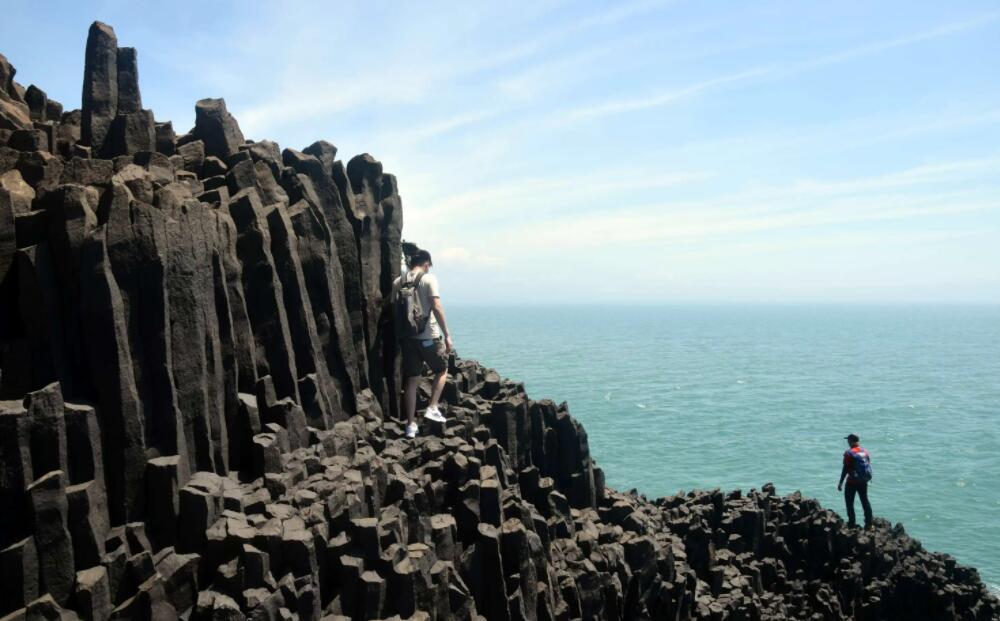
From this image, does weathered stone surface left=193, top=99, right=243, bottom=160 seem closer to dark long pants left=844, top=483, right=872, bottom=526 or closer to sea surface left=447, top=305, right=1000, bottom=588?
dark long pants left=844, top=483, right=872, bottom=526

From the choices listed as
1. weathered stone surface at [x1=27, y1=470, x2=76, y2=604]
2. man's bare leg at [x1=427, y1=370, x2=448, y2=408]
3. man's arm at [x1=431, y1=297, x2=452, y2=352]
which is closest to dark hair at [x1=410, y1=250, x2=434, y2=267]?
man's arm at [x1=431, y1=297, x2=452, y2=352]

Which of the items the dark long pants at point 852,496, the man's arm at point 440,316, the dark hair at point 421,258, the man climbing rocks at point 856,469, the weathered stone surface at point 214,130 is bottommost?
the dark long pants at point 852,496

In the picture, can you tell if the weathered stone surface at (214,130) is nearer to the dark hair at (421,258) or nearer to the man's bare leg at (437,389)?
the dark hair at (421,258)

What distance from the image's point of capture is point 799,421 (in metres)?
75.1

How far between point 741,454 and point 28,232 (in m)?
55.5

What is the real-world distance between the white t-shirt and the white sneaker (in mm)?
1411

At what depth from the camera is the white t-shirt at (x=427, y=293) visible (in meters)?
14.3

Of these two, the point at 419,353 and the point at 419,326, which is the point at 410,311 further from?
the point at 419,353

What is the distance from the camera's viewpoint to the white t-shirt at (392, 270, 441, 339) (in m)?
14.3

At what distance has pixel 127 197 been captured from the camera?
1012 cm

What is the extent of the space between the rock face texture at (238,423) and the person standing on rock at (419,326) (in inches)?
25.7

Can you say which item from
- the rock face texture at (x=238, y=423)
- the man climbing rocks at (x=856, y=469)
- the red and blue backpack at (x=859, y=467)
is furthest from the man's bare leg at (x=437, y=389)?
the red and blue backpack at (x=859, y=467)

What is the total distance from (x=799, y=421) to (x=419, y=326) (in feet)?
226

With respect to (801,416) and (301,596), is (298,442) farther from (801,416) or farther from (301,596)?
(801,416)
